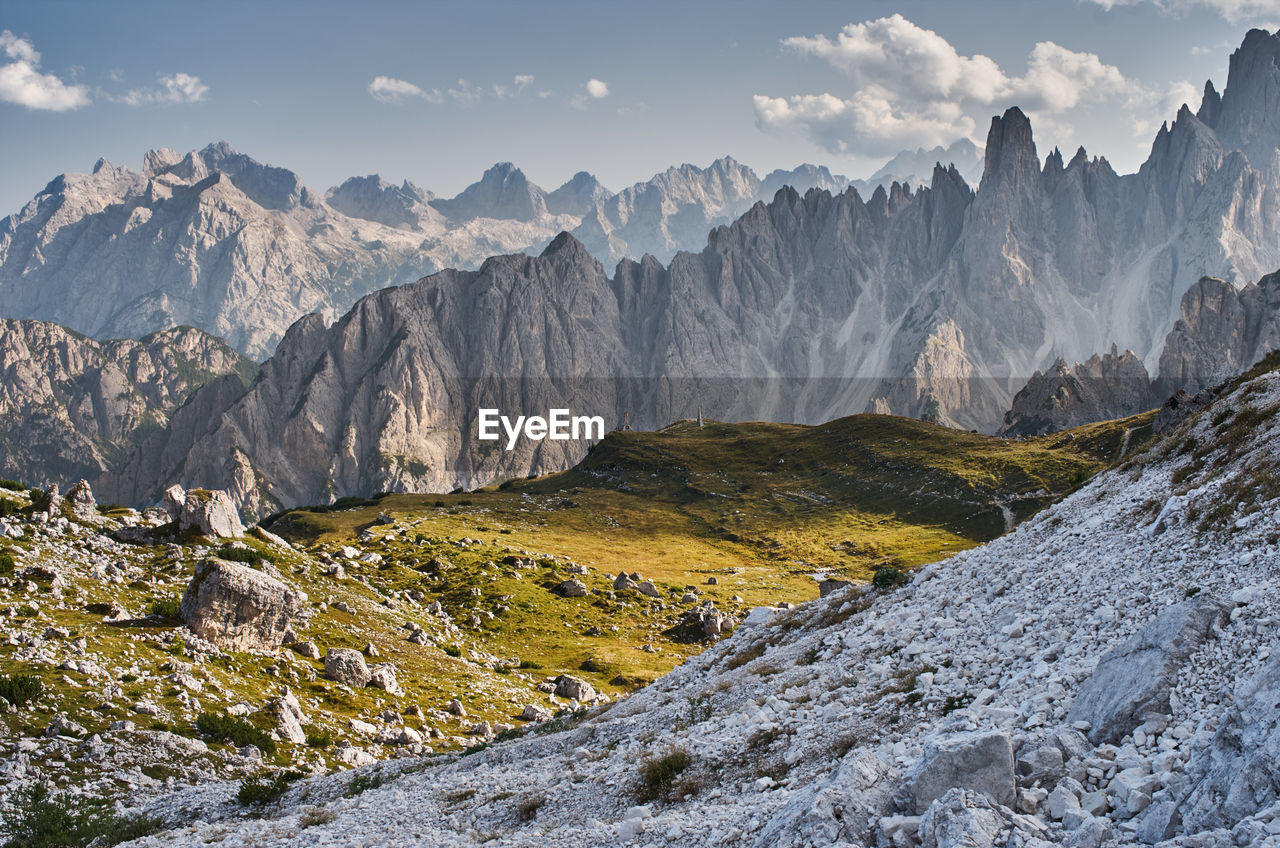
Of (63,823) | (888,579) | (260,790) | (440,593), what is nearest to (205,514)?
(260,790)

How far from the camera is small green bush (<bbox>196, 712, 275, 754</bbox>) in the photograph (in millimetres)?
32719

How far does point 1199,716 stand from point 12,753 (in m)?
34.0

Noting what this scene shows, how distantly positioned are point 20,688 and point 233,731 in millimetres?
7683

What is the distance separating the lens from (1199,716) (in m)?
12.9

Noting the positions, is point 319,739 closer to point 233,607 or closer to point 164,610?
point 233,607

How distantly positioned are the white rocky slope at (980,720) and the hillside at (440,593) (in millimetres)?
6721

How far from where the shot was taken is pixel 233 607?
1599 inches

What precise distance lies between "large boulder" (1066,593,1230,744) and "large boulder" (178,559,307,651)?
127ft

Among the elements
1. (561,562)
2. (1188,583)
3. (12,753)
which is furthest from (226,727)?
(561,562)

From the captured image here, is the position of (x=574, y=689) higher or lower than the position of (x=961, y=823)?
lower

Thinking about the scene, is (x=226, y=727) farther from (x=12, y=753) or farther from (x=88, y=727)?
(x=12, y=753)

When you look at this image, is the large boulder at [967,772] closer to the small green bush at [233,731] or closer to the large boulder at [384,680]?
the small green bush at [233,731]

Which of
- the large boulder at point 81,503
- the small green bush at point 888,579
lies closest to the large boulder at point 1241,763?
the small green bush at point 888,579

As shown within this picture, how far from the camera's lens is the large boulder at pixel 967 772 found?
12.8 metres
